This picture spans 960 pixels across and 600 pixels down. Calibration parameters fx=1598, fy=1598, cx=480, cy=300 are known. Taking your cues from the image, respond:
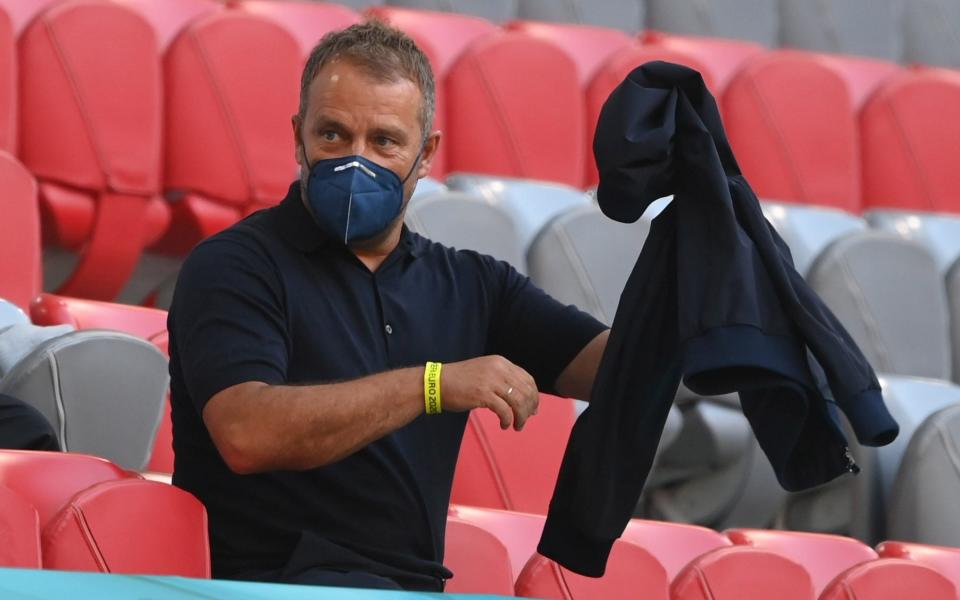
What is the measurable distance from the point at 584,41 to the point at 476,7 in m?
0.18

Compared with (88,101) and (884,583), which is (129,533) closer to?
(884,583)

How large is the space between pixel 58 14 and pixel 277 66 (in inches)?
7.0

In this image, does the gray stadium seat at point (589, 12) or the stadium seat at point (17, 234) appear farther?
the gray stadium seat at point (589, 12)

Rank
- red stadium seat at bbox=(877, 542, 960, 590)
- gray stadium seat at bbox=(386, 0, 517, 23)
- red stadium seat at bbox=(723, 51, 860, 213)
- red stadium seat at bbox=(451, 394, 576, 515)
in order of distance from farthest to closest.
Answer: gray stadium seat at bbox=(386, 0, 517, 23) < red stadium seat at bbox=(723, 51, 860, 213) < red stadium seat at bbox=(451, 394, 576, 515) < red stadium seat at bbox=(877, 542, 960, 590)

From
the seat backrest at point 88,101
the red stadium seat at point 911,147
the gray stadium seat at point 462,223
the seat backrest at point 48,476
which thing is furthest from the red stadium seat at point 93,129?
the red stadium seat at point 911,147

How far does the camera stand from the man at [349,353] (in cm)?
67

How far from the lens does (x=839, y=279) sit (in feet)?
4.35

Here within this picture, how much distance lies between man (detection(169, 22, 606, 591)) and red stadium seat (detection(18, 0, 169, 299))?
52 centimetres

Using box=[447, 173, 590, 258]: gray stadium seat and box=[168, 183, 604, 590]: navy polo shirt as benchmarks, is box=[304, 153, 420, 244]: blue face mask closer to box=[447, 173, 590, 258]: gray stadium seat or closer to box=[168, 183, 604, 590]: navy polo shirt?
box=[168, 183, 604, 590]: navy polo shirt

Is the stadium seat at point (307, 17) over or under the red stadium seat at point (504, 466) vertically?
over

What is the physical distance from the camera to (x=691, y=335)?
672 mm

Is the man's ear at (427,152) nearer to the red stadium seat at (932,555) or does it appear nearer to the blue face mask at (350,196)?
the blue face mask at (350,196)

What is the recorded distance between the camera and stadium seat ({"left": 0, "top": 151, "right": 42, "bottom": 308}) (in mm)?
1076

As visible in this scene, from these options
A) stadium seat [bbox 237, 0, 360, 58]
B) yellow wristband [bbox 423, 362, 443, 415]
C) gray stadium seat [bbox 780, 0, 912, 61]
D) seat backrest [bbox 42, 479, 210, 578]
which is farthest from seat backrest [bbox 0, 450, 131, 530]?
gray stadium seat [bbox 780, 0, 912, 61]
